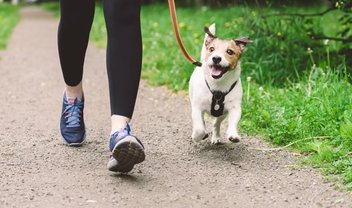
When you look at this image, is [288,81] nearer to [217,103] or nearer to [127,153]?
[217,103]

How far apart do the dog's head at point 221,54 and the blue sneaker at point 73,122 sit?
840 mm

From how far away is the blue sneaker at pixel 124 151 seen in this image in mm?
2969

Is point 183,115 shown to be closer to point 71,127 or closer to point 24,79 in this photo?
point 71,127

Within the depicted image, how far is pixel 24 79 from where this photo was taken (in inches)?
275

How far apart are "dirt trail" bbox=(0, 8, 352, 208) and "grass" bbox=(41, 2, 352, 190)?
0.61 feet

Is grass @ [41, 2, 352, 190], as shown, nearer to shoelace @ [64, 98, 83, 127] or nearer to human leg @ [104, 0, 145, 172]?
human leg @ [104, 0, 145, 172]

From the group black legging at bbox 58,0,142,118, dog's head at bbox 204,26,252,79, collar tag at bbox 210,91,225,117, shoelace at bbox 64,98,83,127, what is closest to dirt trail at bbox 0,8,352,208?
shoelace at bbox 64,98,83,127

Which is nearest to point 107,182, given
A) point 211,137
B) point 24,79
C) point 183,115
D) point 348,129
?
point 211,137

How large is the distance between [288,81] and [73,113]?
2.58 meters

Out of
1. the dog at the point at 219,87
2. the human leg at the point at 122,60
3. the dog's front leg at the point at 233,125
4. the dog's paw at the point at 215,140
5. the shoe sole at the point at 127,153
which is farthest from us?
the dog's paw at the point at 215,140

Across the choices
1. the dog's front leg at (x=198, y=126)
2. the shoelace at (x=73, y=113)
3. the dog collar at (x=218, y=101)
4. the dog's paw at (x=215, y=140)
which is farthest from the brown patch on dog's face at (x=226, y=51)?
the shoelace at (x=73, y=113)

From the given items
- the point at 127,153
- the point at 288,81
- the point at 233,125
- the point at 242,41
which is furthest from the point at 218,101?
the point at 288,81

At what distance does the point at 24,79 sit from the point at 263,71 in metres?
2.71

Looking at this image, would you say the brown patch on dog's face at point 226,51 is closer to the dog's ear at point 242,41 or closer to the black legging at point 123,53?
the dog's ear at point 242,41
